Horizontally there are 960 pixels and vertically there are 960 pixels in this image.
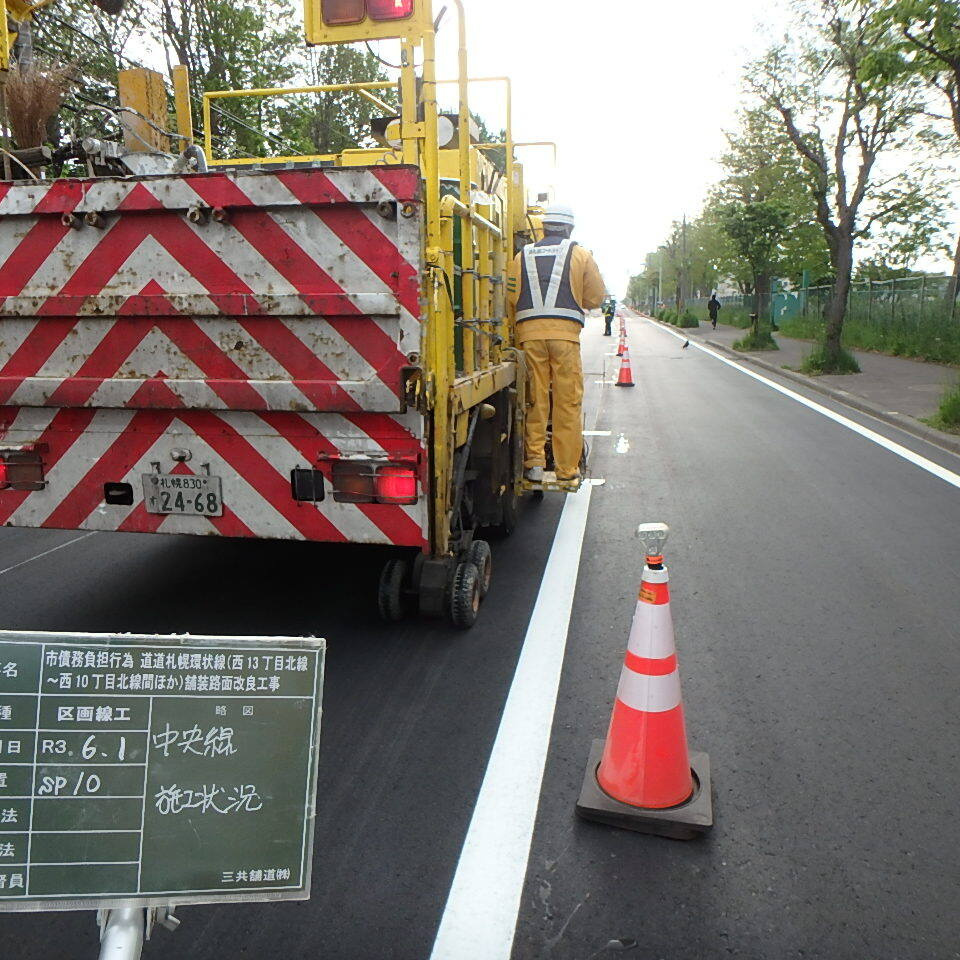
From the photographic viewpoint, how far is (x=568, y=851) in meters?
2.81

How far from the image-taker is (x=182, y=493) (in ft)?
13.2

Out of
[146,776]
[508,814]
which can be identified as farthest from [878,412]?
[146,776]

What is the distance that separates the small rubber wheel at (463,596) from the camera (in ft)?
14.6

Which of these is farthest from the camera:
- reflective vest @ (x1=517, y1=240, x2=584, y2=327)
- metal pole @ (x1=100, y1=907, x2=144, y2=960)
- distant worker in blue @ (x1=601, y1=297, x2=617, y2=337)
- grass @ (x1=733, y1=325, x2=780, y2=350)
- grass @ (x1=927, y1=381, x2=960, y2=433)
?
grass @ (x1=733, y1=325, x2=780, y2=350)

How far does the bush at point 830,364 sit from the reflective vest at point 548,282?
13426mm

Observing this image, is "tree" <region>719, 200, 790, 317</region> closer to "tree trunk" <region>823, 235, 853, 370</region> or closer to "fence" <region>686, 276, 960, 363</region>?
"fence" <region>686, 276, 960, 363</region>

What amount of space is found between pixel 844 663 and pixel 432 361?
2386 mm

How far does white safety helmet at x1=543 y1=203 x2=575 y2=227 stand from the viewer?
5930 mm

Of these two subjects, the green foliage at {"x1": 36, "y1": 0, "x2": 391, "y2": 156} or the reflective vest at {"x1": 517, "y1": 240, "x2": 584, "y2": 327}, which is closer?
the reflective vest at {"x1": 517, "y1": 240, "x2": 584, "y2": 327}

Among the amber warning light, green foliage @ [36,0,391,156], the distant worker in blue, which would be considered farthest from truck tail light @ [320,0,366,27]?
green foliage @ [36,0,391,156]

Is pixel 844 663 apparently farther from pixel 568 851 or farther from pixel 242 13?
pixel 242 13

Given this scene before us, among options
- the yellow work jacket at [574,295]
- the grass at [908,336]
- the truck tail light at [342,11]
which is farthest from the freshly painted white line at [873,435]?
the truck tail light at [342,11]

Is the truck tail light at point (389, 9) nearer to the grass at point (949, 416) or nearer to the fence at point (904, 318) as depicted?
the grass at point (949, 416)

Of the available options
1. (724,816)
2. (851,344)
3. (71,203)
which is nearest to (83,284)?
(71,203)
